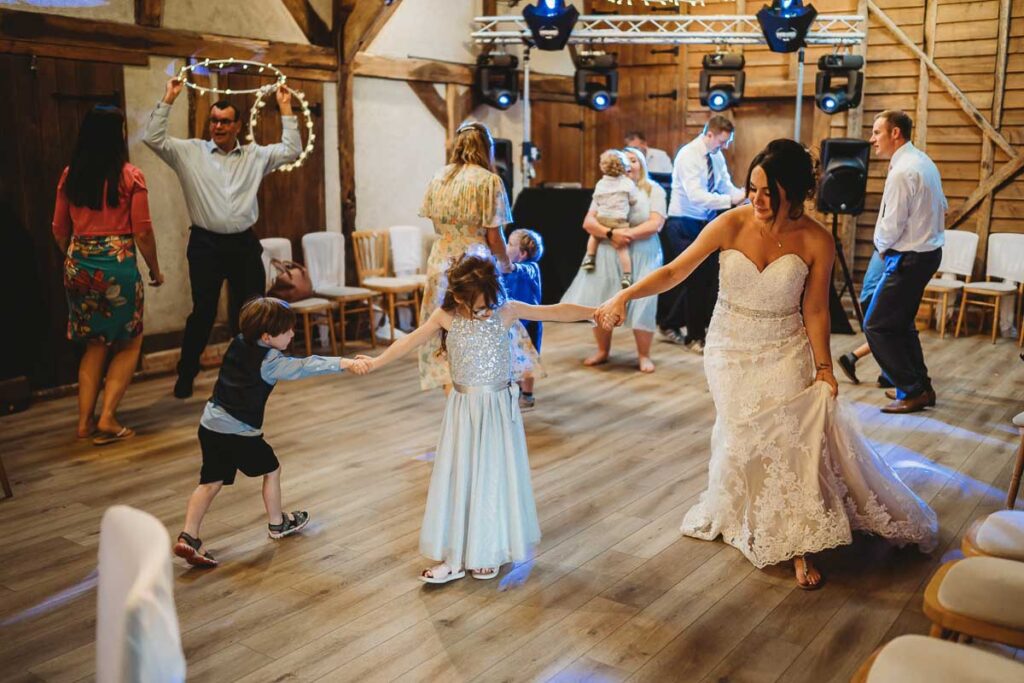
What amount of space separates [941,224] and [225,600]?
447 cm

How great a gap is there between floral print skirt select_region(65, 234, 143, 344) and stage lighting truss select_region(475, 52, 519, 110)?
505cm

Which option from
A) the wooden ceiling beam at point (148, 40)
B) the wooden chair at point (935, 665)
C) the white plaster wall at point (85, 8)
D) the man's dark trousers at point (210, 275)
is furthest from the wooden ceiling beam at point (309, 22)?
the wooden chair at point (935, 665)

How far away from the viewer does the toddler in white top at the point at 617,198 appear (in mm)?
6445

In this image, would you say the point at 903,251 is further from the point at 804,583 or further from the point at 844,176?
the point at 844,176

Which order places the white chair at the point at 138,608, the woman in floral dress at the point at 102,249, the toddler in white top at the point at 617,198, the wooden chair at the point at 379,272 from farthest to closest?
the wooden chair at the point at 379,272, the toddler in white top at the point at 617,198, the woman in floral dress at the point at 102,249, the white chair at the point at 138,608

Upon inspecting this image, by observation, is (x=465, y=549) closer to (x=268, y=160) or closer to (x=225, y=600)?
(x=225, y=600)

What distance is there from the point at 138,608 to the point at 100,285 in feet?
13.7

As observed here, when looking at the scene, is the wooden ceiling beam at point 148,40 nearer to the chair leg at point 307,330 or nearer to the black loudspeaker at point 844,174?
the chair leg at point 307,330

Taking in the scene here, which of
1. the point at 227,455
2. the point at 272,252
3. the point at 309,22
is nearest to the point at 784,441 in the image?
the point at 227,455

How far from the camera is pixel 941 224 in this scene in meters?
5.50

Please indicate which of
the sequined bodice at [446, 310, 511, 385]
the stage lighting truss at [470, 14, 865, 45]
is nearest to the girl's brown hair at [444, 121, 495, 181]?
the sequined bodice at [446, 310, 511, 385]

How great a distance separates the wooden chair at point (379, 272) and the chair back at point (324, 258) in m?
0.26

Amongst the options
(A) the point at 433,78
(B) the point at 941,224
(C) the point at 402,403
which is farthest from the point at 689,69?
(C) the point at 402,403

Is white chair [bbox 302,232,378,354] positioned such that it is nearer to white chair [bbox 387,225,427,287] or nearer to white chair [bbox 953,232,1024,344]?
white chair [bbox 387,225,427,287]
